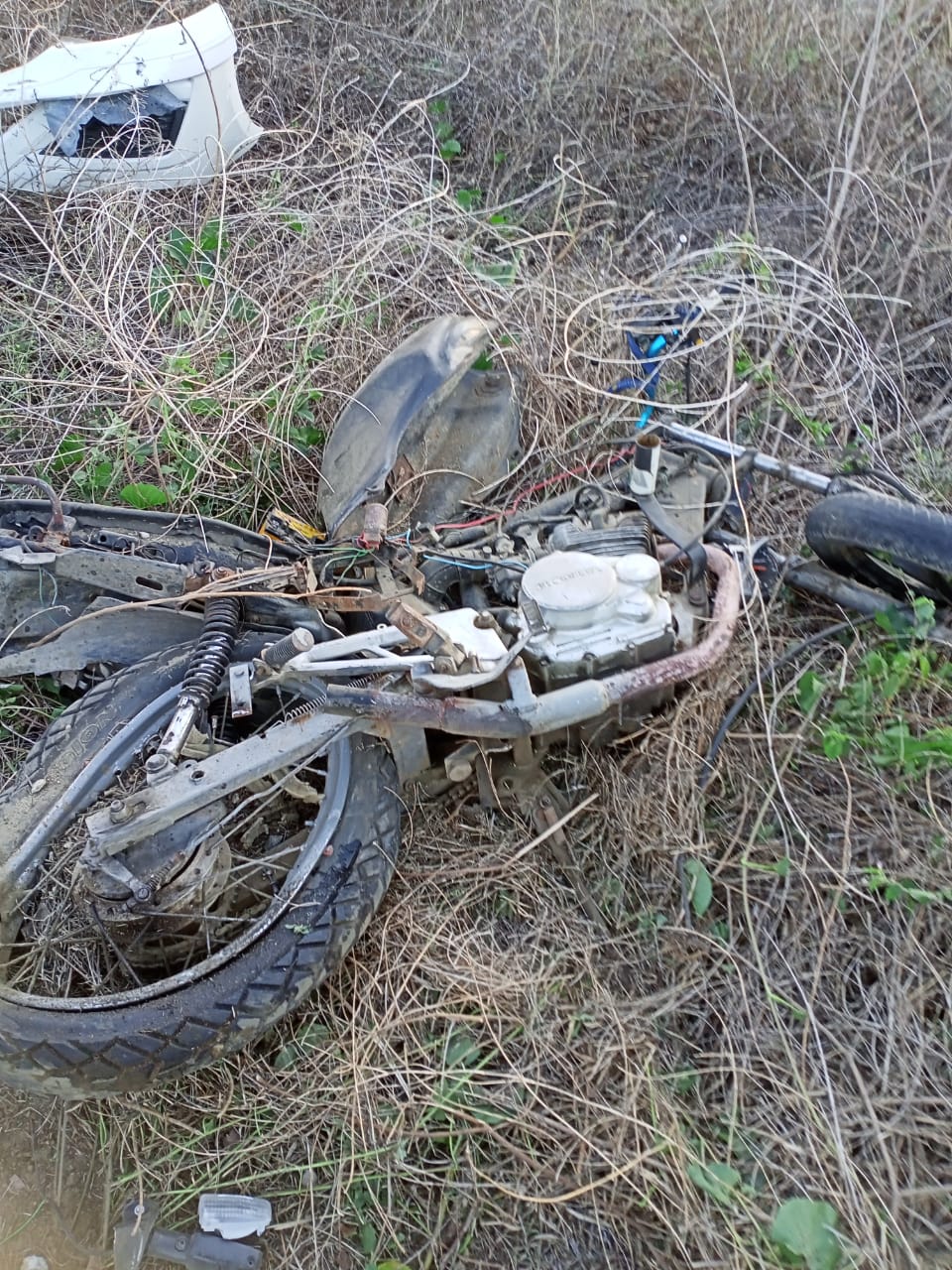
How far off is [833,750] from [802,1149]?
2.91 ft

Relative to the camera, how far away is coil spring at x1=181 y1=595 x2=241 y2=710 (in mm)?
2260

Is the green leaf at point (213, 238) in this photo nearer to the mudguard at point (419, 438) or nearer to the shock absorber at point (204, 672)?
the mudguard at point (419, 438)

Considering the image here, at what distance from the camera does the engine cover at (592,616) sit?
240 centimetres

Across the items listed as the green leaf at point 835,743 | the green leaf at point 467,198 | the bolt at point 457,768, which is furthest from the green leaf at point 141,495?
the green leaf at point 835,743

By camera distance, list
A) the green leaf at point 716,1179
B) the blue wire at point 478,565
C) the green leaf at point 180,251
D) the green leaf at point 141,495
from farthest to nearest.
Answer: the green leaf at point 180,251 < the green leaf at point 141,495 < the blue wire at point 478,565 < the green leaf at point 716,1179

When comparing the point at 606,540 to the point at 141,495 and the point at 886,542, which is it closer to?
the point at 886,542

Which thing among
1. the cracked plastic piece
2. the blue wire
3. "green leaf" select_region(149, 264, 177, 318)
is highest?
"green leaf" select_region(149, 264, 177, 318)

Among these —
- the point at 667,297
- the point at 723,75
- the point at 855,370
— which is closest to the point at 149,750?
the point at 667,297

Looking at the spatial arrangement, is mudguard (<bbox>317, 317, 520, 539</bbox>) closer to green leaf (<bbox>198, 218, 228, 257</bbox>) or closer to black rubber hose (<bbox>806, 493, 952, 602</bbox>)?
black rubber hose (<bbox>806, 493, 952, 602</bbox>)

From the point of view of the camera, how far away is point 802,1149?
6.64ft

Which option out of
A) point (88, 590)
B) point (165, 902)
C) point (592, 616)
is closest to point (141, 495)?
point (88, 590)

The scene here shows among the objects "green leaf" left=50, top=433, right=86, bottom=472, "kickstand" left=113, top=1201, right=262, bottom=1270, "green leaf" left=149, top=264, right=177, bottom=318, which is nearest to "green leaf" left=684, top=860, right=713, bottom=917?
"kickstand" left=113, top=1201, right=262, bottom=1270

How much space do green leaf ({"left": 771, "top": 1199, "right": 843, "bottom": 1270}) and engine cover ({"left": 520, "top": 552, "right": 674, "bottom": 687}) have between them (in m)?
1.20

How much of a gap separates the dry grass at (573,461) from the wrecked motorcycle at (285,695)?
26 cm
